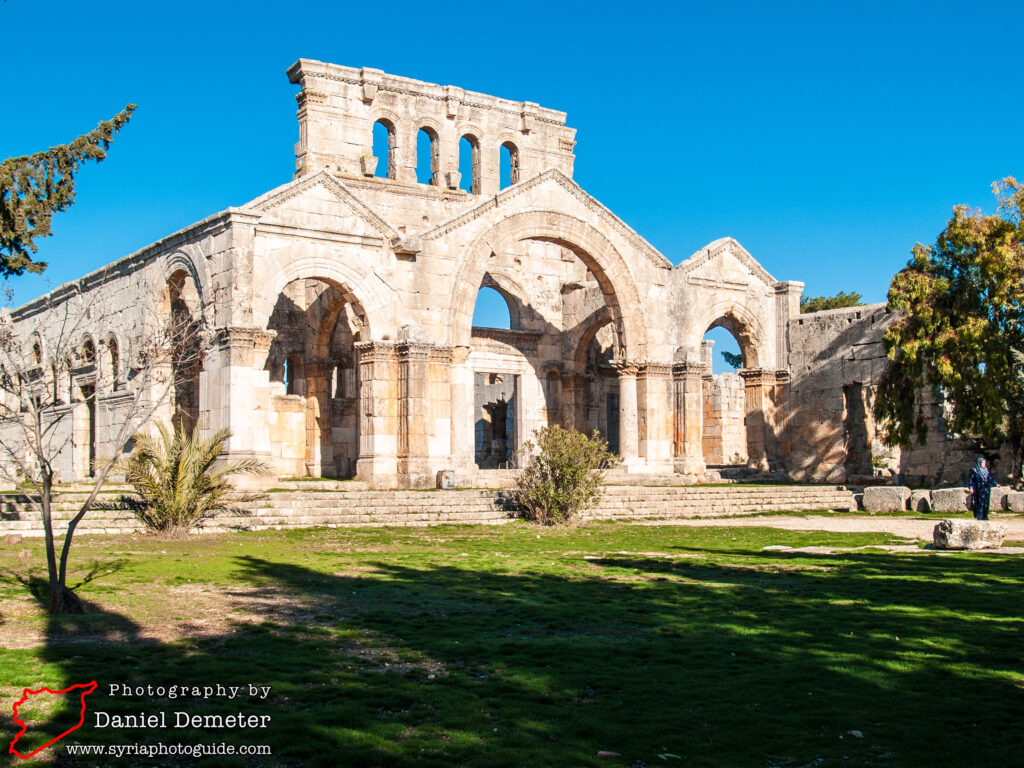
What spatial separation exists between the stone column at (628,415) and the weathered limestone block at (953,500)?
808 centimetres

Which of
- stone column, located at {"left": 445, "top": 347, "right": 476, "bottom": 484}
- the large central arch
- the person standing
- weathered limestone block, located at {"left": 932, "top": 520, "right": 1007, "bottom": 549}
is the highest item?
the large central arch

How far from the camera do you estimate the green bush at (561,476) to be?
793 inches

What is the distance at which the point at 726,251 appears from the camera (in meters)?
31.2

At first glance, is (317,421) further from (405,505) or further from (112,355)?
(405,505)

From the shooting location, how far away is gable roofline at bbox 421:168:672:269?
2596cm

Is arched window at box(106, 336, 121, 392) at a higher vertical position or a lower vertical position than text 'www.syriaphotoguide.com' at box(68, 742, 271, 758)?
higher

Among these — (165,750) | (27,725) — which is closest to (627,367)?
(27,725)

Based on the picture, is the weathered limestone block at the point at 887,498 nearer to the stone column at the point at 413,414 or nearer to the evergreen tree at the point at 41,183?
the stone column at the point at 413,414

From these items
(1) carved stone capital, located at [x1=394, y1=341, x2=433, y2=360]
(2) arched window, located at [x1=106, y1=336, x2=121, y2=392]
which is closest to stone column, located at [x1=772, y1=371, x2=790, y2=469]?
(1) carved stone capital, located at [x1=394, y1=341, x2=433, y2=360]

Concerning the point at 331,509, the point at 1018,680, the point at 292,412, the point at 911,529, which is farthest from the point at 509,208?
the point at 1018,680

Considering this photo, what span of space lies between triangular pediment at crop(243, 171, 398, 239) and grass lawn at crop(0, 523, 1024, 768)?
10.9 meters

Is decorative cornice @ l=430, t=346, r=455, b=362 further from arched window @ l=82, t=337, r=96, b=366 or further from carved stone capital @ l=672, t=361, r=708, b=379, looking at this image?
arched window @ l=82, t=337, r=96, b=366

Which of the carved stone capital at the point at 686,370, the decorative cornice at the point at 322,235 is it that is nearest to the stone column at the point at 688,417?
the carved stone capital at the point at 686,370

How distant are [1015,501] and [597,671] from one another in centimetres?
1754
